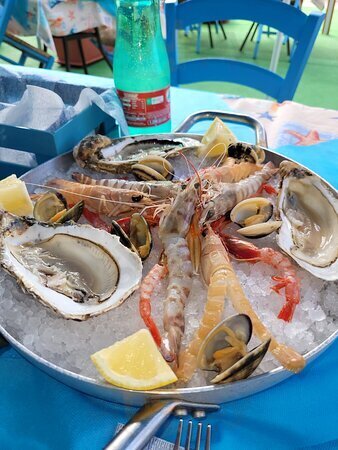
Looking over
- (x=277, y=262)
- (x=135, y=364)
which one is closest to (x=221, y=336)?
(x=135, y=364)

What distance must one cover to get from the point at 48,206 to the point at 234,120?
1.87 feet

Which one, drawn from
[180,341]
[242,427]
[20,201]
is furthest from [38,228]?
[242,427]

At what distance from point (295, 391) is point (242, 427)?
104 mm

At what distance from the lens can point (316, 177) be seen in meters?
0.91

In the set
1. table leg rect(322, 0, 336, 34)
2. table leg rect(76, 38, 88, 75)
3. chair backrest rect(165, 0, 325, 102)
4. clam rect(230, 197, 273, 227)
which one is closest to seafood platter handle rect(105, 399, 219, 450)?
clam rect(230, 197, 273, 227)

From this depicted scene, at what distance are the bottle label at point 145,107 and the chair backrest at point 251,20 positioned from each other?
1.94ft

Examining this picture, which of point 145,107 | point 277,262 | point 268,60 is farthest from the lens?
point 268,60

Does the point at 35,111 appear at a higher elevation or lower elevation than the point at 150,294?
higher

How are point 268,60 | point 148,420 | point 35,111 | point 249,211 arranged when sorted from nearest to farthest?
1. point 148,420
2. point 249,211
3. point 35,111
4. point 268,60

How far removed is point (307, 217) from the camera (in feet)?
3.03

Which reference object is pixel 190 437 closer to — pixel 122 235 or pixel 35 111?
pixel 122 235

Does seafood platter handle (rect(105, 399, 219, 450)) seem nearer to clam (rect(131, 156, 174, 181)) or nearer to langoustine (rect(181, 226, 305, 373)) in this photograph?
langoustine (rect(181, 226, 305, 373))

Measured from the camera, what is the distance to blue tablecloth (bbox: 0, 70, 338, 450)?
23.7 inches

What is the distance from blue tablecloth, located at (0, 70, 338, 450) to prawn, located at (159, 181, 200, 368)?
123 mm
